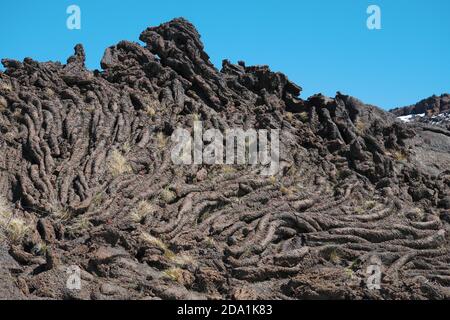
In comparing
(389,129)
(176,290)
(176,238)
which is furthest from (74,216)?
(389,129)

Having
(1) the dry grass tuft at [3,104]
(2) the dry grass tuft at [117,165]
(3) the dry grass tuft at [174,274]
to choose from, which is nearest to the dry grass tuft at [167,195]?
(2) the dry grass tuft at [117,165]

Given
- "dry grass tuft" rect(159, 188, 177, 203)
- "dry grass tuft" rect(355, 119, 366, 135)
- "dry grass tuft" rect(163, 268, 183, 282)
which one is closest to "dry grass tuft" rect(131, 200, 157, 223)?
"dry grass tuft" rect(159, 188, 177, 203)

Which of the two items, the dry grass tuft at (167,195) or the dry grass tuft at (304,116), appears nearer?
the dry grass tuft at (167,195)

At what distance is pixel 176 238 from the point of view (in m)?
20.9

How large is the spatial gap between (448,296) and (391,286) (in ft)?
6.05

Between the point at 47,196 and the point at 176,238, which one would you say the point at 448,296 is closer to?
the point at 176,238

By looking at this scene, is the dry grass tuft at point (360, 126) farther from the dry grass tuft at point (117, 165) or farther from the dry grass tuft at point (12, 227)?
the dry grass tuft at point (12, 227)

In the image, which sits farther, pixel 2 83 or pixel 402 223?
pixel 2 83

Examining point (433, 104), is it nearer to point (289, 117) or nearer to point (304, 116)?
point (304, 116)

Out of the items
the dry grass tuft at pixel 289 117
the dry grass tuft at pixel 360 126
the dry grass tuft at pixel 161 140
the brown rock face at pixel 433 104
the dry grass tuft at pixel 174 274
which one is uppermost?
the brown rock face at pixel 433 104

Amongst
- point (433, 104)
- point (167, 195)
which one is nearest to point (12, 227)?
point (167, 195)

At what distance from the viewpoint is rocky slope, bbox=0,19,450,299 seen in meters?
19.3

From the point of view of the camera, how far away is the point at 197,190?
23891 millimetres

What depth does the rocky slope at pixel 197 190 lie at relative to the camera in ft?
63.4
